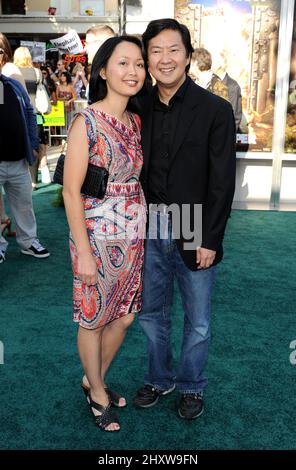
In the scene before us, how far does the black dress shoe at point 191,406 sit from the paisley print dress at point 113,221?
1.95ft

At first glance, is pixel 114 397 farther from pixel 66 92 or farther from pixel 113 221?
pixel 66 92

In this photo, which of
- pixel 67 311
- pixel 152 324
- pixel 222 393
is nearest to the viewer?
pixel 152 324

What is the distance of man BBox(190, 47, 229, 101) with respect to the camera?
22.1 feet

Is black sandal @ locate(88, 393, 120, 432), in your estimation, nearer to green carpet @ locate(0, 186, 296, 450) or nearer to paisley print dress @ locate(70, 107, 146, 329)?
green carpet @ locate(0, 186, 296, 450)

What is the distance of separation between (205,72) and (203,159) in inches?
193

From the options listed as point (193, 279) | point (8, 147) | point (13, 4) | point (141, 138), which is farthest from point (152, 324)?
point (13, 4)

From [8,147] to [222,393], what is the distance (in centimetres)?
286

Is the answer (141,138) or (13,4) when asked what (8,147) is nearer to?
(141,138)

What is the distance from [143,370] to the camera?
3.08 m

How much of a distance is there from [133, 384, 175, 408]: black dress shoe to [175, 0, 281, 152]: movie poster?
500cm

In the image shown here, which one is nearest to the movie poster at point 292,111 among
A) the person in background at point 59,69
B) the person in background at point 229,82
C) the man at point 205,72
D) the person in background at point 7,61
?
the person in background at point 229,82

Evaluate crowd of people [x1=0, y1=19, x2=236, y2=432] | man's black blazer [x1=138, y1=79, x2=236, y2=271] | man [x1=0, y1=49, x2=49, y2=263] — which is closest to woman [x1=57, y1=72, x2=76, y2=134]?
man [x1=0, y1=49, x2=49, y2=263]
